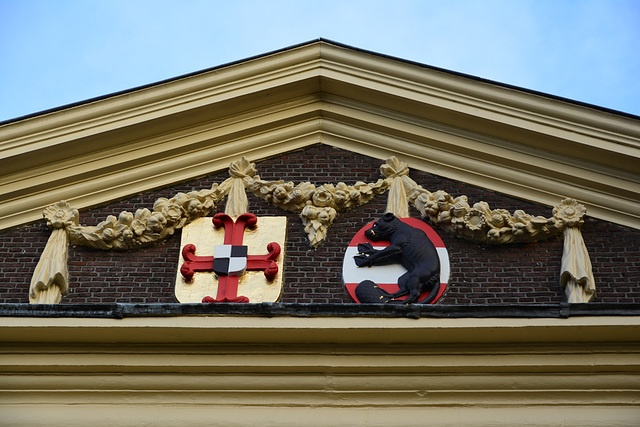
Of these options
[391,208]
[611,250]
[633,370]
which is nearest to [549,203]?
[611,250]

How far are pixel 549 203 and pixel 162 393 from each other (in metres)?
3.92

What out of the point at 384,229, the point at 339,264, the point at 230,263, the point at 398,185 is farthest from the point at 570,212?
the point at 230,263

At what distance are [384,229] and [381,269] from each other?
0.39 metres

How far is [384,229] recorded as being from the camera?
871cm

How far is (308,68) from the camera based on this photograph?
32.2 feet

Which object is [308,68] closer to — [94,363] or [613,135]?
[613,135]

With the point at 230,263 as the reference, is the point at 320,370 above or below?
below

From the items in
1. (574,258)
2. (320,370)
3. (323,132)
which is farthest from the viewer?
(323,132)

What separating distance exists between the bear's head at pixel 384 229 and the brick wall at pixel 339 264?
0.20 m

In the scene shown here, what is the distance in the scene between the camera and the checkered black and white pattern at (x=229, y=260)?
8.55 m

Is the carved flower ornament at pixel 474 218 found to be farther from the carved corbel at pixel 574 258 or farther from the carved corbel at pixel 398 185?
the carved corbel at pixel 574 258

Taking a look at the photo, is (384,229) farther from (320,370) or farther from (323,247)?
(320,370)

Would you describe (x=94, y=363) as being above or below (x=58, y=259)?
below

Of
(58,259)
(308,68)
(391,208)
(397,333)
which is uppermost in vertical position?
(308,68)
